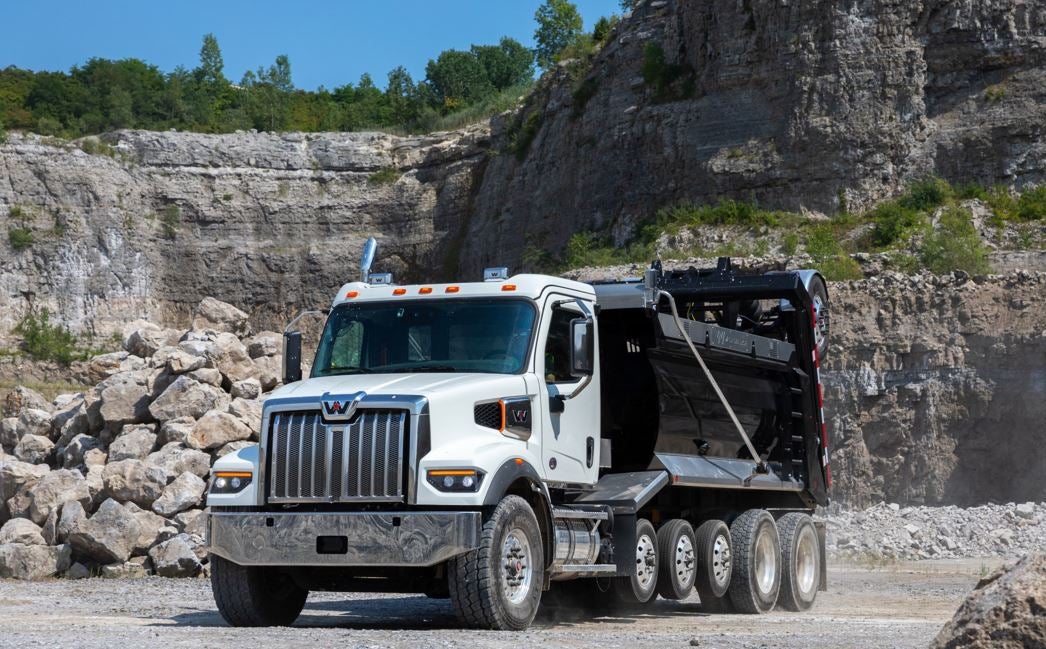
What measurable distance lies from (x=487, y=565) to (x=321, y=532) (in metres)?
1.41

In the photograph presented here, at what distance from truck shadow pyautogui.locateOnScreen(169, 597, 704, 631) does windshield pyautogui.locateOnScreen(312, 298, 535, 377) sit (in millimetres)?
2358

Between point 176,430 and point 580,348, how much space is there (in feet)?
34.1

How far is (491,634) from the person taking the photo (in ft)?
33.1

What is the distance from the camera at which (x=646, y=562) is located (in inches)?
500

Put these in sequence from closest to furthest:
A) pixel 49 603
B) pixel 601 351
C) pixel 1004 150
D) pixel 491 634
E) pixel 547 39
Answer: pixel 491 634 → pixel 601 351 → pixel 49 603 → pixel 1004 150 → pixel 547 39

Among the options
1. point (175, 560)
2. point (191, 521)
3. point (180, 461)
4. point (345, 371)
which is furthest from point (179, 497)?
point (345, 371)

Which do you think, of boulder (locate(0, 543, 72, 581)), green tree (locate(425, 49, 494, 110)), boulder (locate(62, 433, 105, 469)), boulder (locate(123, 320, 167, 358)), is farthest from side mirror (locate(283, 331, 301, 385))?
green tree (locate(425, 49, 494, 110))

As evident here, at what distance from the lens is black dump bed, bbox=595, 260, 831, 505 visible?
511 inches

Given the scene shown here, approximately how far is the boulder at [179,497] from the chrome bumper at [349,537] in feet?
28.1

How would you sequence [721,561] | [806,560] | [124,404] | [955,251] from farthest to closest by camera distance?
[955,251]
[124,404]
[806,560]
[721,561]

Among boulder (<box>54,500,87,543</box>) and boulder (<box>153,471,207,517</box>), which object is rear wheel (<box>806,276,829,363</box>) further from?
boulder (<box>54,500,87,543</box>)

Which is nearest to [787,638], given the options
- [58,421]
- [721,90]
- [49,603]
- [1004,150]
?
[49,603]

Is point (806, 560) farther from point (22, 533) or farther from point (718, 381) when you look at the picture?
point (22, 533)

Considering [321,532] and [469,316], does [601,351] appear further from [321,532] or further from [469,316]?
[321,532]
